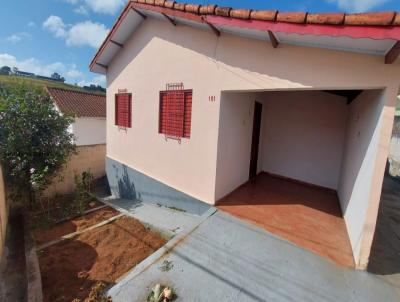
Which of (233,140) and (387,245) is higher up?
(233,140)

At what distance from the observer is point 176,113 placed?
684 centimetres

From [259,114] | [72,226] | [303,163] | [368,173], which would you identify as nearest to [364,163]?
[368,173]

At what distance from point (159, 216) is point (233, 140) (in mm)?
3547

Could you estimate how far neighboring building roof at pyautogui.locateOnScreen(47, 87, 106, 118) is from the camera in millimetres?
18234

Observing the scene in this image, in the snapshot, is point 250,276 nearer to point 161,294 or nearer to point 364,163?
point 161,294

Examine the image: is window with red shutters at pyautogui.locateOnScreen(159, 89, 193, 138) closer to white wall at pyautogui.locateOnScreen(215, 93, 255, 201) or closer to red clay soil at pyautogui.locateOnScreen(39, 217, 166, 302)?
white wall at pyautogui.locateOnScreen(215, 93, 255, 201)

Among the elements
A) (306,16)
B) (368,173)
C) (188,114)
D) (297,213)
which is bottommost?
(297,213)

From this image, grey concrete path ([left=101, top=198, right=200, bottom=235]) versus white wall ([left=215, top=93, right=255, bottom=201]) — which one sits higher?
white wall ([left=215, top=93, right=255, bottom=201])

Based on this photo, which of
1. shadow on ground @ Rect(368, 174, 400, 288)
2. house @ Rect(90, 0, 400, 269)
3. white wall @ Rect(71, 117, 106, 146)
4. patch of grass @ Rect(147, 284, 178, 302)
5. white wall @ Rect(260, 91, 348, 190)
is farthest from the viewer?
white wall @ Rect(71, 117, 106, 146)

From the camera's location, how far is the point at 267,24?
12.2ft

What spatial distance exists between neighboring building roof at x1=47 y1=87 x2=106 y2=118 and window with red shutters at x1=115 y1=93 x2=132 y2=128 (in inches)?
398

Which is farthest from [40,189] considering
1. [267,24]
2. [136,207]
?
[267,24]

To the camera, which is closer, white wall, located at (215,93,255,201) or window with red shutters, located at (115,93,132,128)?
white wall, located at (215,93,255,201)

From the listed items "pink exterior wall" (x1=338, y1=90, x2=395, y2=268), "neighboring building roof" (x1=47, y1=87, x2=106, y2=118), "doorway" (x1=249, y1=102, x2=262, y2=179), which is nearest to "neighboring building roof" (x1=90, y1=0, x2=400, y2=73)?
"pink exterior wall" (x1=338, y1=90, x2=395, y2=268)
